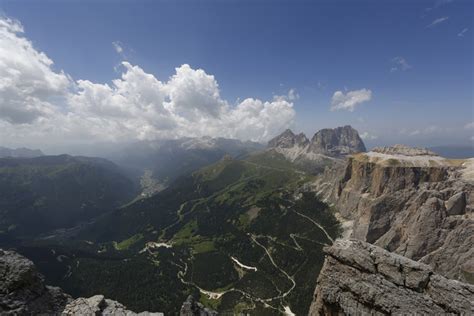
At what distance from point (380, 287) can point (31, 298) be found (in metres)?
42.1

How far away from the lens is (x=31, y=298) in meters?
32.0

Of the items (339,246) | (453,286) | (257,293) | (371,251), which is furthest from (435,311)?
(257,293)

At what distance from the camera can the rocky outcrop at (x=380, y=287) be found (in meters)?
26.1

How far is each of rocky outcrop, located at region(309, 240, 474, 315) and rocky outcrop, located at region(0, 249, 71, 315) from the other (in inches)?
1358

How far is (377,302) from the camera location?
1103 inches

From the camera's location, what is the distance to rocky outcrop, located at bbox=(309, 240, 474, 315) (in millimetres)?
26125

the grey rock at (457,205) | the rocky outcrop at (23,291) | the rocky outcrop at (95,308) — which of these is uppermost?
the rocky outcrop at (23,291)

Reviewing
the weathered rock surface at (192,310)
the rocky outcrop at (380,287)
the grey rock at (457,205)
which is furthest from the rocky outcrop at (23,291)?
the grey rock at (457,205)

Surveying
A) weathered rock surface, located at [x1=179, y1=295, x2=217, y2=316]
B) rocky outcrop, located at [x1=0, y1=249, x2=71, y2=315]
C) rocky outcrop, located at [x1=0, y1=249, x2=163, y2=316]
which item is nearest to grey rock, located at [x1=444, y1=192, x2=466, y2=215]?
weathered rock surface, located at [x1=179, y1=295, x2=217, y2=316]

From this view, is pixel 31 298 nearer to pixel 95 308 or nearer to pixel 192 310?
pixel 95 308

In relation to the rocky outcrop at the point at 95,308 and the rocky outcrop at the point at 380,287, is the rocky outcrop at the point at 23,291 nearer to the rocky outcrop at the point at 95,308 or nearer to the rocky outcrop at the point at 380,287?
the rocky outcrop at the point at 95,308

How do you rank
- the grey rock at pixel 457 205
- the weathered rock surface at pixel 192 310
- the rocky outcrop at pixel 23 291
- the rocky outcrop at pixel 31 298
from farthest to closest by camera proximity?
the grey rock at pixel 457 205 < the weathered rock surface at pixel 192 310 < the rocky outcrop at pixel 31 298 < the rocky outcrop at pixel 23 291

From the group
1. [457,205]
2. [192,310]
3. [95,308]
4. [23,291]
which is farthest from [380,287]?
[457,205]

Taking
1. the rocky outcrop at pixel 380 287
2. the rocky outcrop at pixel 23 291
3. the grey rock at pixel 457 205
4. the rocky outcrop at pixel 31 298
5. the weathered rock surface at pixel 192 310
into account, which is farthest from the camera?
the grey rock at pixel 457 205
